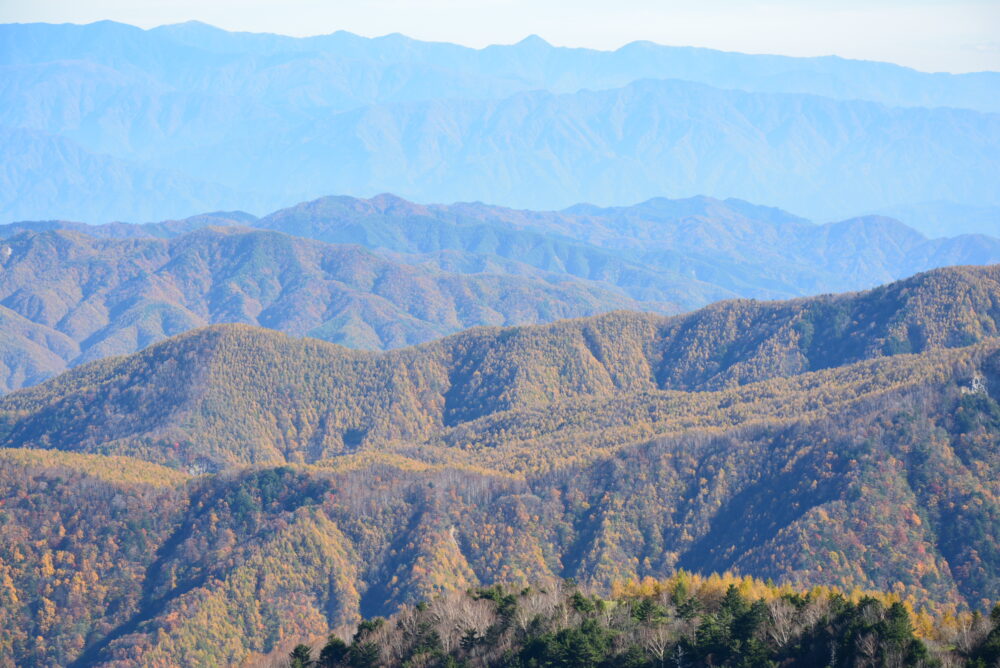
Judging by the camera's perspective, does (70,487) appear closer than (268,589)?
No

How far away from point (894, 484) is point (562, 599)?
73862 mm

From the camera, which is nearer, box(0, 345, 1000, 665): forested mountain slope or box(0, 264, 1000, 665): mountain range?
box(0, 345, 1000, 665): forested mountain slope

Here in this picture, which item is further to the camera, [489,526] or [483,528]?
[489,526]

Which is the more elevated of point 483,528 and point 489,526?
point 489,526

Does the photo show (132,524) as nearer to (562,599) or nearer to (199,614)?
(199,614)

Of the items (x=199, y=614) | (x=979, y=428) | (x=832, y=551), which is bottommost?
(x=199, y=614)

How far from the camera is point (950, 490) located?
6462 inches

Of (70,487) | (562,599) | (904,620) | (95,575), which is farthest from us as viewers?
(70,487)

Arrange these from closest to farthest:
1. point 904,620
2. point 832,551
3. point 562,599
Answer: point 904,620 → point 562,599 → point 832,551

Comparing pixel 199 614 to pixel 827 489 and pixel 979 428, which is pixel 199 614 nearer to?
pixel 827 489

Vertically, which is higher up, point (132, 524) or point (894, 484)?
point (894, 484)

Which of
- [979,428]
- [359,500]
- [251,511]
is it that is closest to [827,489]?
[979,428]

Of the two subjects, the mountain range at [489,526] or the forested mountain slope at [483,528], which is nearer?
the forested mountain slope at [483,528]

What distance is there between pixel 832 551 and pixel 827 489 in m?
13.6
